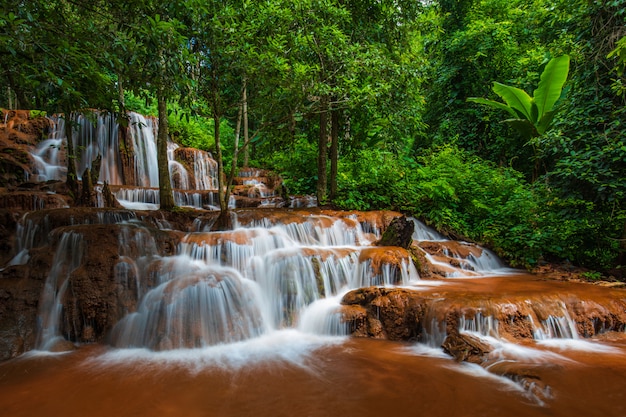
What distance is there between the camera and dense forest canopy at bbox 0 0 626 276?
461 cm

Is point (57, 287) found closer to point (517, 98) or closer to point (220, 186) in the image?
point (220, 186)

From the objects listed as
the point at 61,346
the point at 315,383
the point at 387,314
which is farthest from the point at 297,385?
the point at 61,346

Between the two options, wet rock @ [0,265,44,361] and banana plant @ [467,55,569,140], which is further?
banana plant @ [467,55,569,140]

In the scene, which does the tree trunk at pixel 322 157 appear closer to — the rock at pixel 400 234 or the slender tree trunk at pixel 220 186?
the rock at pixel 400 234

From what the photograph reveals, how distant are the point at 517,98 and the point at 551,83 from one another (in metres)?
0.97

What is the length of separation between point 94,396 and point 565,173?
339 inches

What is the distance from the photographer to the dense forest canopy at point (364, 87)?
461cm

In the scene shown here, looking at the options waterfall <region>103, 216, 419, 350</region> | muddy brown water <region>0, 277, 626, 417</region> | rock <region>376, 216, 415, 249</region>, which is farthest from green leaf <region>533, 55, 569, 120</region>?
muddy brown water <region>0, 277, 626, 417</region>

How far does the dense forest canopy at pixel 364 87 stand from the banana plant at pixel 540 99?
297mm

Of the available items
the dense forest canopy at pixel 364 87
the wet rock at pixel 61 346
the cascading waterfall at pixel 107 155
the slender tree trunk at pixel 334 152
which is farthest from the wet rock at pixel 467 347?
the cascading waterfall at pixel 107 155

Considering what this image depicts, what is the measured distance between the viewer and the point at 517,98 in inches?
366

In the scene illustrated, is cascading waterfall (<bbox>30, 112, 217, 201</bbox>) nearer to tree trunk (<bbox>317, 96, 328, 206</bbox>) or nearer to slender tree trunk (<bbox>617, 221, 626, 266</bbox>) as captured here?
tree trunk (<bbox>317, 96, 328, 206</bbox>)

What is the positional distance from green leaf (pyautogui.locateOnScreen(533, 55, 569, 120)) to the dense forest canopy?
0.23 m

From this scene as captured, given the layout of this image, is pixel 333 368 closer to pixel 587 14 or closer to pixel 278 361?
pixel 278 361
